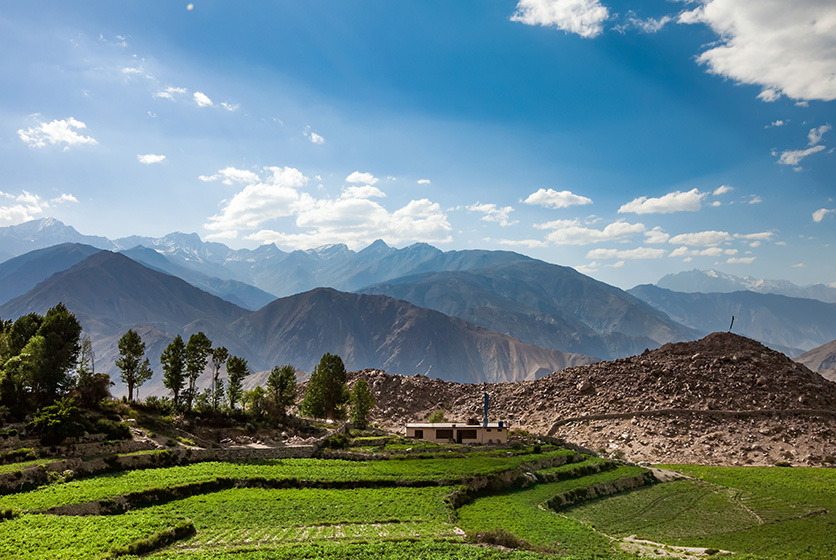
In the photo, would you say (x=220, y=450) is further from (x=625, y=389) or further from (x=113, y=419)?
(x=625, y=389)

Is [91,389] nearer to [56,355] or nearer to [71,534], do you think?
[56,355]

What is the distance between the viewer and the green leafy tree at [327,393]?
9406 centimetres

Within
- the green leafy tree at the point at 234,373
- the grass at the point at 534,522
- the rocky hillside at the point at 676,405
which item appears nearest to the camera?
the grass at the point at 534,522

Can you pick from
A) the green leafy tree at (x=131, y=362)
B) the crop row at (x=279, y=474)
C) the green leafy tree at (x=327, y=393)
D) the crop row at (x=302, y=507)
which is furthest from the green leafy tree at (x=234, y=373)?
the crop row at (x=302, y=507)

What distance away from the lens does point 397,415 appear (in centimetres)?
11006

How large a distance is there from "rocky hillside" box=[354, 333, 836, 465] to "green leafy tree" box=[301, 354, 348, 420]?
413 inches

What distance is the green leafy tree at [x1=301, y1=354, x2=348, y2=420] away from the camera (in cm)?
9406

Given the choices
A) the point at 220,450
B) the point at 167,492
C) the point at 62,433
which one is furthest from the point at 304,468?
Answer: the point at 62,433

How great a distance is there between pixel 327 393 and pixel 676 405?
55441 mm

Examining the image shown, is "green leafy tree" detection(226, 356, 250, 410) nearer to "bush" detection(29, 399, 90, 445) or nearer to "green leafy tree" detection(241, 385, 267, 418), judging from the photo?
"green leafy tree" detection(241, 385, 267, 418)

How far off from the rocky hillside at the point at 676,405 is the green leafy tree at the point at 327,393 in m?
10.5

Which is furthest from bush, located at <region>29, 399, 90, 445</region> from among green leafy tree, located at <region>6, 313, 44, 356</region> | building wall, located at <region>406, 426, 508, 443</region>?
building wall, located at <region>406, 426, 508, 443</region>

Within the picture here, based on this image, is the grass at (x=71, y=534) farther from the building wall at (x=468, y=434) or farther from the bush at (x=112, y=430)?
the building wall at (x=468, y=434)

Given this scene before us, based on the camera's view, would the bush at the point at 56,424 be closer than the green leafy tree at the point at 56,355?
Yes
